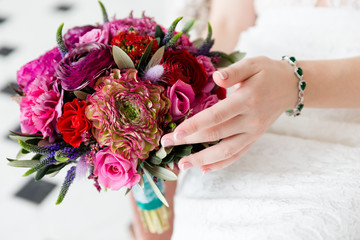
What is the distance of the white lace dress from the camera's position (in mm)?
761

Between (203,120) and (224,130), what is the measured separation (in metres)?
0.08

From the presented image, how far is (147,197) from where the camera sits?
102cm

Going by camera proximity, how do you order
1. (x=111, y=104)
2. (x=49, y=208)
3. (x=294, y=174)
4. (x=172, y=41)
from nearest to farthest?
(x=111, y=104)
(x=172, y=41)
(x=294, y=174)
(x=49, y=208)

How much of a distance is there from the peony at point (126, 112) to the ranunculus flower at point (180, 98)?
0.05 feet

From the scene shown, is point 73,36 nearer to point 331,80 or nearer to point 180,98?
point 180,98

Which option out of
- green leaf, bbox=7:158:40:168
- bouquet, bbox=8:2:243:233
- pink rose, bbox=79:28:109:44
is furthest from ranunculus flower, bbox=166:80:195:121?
green leaf, bbox=7:158:40:168

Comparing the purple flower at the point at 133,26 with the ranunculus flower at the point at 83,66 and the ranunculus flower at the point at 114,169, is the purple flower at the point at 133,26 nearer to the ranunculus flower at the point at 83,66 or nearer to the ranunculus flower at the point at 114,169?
the ranunculus flower at the point at 83,66

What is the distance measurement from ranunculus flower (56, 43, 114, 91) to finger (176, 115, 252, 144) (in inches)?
9.6

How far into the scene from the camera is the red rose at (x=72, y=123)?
69 centimetres

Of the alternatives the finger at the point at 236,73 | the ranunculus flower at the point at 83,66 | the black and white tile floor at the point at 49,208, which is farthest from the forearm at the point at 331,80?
the black and white tile floor at the point at 49,208

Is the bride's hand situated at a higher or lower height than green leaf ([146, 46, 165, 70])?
lower

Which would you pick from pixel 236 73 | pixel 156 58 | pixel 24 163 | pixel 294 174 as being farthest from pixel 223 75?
pixel 24 163

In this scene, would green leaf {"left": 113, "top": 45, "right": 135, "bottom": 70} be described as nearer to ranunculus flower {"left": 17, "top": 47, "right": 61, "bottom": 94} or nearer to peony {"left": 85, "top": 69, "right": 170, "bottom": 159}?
peony {"left": 85, "top": 69, "right": 170, "bottom": 159}

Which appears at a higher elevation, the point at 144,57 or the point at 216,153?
the point at 144,57
